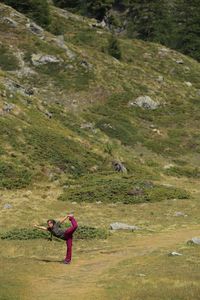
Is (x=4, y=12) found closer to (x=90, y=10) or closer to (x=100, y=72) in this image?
(x=100, y=72)

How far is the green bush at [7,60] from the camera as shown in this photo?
79.1 m

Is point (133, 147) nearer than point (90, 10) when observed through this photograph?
Yes

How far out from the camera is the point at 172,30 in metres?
126

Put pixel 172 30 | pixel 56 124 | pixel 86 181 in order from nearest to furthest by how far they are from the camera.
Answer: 1. pixel 86 181
2. pixel 56 124
3. pixel 172 30

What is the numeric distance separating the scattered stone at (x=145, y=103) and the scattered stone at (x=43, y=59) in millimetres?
14709

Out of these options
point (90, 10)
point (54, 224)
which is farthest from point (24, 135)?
point (90, 10)

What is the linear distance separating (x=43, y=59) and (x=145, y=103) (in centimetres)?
1831

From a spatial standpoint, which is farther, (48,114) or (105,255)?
(48,114)

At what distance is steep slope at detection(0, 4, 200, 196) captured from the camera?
50034 millimetres

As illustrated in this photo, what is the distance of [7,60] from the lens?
79.9m

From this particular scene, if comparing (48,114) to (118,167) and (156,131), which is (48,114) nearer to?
(118,167)

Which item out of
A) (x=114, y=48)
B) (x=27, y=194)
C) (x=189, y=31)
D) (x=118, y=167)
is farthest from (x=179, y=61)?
(x=27, y=194)

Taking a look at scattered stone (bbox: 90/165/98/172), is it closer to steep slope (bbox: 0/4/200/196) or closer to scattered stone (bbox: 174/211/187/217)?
steep slope (bbox: 0/4/200/196)

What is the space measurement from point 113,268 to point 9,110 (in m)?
34.9
